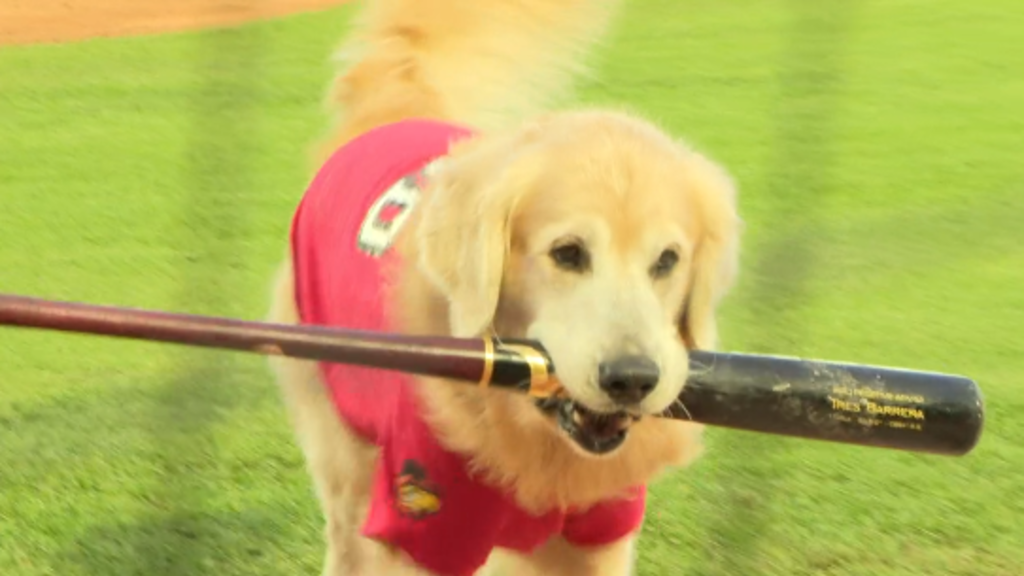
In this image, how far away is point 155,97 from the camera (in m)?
6.30

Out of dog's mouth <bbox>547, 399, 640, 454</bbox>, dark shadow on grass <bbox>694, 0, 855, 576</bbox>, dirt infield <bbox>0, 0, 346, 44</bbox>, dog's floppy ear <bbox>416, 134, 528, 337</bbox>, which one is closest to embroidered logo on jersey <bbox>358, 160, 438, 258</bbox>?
dog's floppy ear <bbox>416, 134, 528, 337</bbox>

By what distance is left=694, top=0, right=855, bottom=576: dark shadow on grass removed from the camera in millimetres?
2939

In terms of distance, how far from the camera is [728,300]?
4156 mm

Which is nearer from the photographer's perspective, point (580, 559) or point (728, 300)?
point (580, 559)

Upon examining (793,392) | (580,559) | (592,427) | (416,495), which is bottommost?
(580,559)

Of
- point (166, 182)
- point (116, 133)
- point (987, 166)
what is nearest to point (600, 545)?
point (166, 182)

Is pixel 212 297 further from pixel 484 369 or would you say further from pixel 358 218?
pixel 484 369

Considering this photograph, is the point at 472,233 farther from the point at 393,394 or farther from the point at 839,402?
the point at 839,402

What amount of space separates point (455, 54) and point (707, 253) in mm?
1070

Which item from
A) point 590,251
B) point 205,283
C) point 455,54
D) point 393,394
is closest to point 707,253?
point 590,251

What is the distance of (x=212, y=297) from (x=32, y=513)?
1307mm

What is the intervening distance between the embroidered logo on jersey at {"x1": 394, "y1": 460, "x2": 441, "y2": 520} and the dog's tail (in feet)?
3.59

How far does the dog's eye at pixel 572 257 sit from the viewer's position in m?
2.00

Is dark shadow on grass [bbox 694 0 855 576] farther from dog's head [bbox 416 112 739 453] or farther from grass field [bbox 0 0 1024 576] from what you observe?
dog's head [bbox 416 112 739 453]
